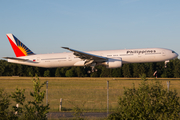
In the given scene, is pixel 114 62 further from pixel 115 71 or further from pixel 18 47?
pixel 115 71

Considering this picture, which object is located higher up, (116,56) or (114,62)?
(116,56)

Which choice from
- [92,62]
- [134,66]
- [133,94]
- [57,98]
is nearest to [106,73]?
[134,66]

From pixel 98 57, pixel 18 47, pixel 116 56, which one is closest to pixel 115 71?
pixel 116 56

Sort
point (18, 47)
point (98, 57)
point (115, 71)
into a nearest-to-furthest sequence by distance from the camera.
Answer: point (98, 57) < point (18, 47) < point (115, 71)

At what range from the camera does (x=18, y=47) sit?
41594 millimetres

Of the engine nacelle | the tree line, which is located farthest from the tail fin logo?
the tree line

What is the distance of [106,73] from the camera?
81.1 m

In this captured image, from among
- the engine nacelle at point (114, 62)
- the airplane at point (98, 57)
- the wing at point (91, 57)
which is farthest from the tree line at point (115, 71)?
the wing at point (91, 57)

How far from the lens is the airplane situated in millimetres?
36094

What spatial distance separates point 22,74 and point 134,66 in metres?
44.1

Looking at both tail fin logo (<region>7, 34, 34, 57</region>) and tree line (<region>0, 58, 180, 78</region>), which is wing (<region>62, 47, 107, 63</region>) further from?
tree line (<region>0, 58, 180, 78</region>)

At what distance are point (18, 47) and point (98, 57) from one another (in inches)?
686

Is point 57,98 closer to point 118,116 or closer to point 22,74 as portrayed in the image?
point 118,116

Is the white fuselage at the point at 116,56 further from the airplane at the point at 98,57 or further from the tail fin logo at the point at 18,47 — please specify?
the tail fin logo at the point at 18,47
